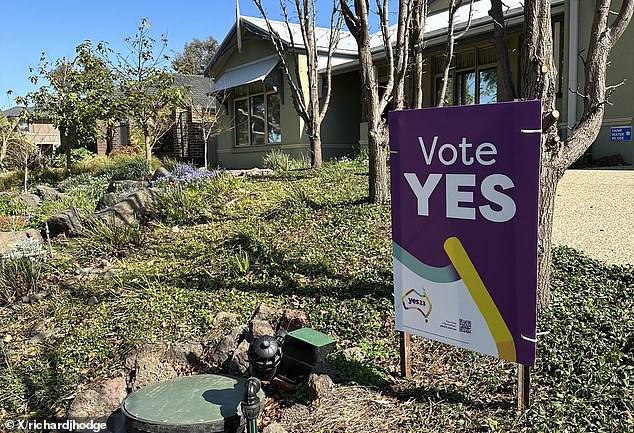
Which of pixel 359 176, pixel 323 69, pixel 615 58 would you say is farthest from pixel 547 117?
pixel 323 69

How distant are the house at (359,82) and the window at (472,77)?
3 centimetres

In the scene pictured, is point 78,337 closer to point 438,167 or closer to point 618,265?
point 438,167

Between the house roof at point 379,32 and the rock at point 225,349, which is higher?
the house roof at point 379,32

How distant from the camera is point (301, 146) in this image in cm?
1802

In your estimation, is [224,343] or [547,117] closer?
[547,117]

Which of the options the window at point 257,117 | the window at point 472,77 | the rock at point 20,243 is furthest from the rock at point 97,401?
the window at point 257,117

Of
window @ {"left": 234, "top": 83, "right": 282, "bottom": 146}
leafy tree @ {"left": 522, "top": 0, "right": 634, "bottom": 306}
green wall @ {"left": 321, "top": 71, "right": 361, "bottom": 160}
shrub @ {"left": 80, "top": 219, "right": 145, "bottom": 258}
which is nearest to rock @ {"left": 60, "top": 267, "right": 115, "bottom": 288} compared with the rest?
shrub @ {"left": 80, "top": 219, "right": 145, "bottom": 258}

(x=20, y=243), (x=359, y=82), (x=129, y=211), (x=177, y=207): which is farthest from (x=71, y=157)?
(x=20, y=243)

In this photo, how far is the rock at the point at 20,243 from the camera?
259 inches

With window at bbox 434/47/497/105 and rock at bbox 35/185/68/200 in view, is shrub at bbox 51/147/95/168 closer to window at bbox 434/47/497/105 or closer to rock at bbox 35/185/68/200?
rock at bbox 35/185/68/200

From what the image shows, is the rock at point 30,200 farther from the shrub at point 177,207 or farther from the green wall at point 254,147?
the green wall at point 254,147

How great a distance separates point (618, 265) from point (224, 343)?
11.2ft

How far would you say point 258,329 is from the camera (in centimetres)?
402

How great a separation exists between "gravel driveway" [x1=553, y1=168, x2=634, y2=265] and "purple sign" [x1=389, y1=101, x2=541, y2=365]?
8.13ft
